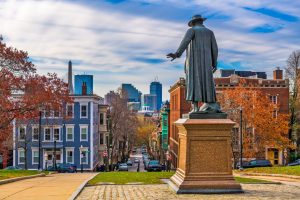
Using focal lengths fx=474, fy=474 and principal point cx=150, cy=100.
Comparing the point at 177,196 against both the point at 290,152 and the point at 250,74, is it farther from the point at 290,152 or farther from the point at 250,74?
the point at 250,74

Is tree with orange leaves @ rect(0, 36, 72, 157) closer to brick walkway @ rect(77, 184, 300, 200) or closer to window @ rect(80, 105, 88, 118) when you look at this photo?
brick walkway @ rect(77, 184, 300, 200)

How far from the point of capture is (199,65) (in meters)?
14.9

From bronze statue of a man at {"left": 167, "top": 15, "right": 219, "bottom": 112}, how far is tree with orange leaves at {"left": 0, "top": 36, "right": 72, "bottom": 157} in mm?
17525

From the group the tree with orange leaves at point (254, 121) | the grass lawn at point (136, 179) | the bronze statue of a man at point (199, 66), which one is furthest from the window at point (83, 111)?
the bronze statue of a man at point (199, 66)

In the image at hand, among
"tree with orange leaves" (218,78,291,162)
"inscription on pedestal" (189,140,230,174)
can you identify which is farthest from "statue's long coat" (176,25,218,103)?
"tree with orange leaves" (218,78,291,162)

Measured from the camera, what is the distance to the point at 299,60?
58.5 meters

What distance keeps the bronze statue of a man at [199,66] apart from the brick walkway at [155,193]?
282cm

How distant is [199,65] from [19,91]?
19979mm

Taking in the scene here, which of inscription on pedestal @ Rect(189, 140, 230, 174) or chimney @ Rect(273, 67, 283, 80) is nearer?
inscription on pedestal @ Rect(189, 140, 230, 174)

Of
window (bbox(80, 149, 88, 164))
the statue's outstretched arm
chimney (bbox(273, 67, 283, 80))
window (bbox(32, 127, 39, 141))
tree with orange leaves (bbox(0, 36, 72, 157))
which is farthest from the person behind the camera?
chimney (bbox(273, 67, 283, 80))

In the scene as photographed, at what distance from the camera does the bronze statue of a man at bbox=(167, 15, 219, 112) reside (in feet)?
48.6

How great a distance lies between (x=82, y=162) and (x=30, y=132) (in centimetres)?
734

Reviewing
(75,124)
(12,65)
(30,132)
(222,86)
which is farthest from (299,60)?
(12,65)

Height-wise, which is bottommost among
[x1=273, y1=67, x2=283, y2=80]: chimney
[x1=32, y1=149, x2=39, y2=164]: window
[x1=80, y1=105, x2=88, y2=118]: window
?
[x1=32, y1=149, x2=39, y2=164]: window
